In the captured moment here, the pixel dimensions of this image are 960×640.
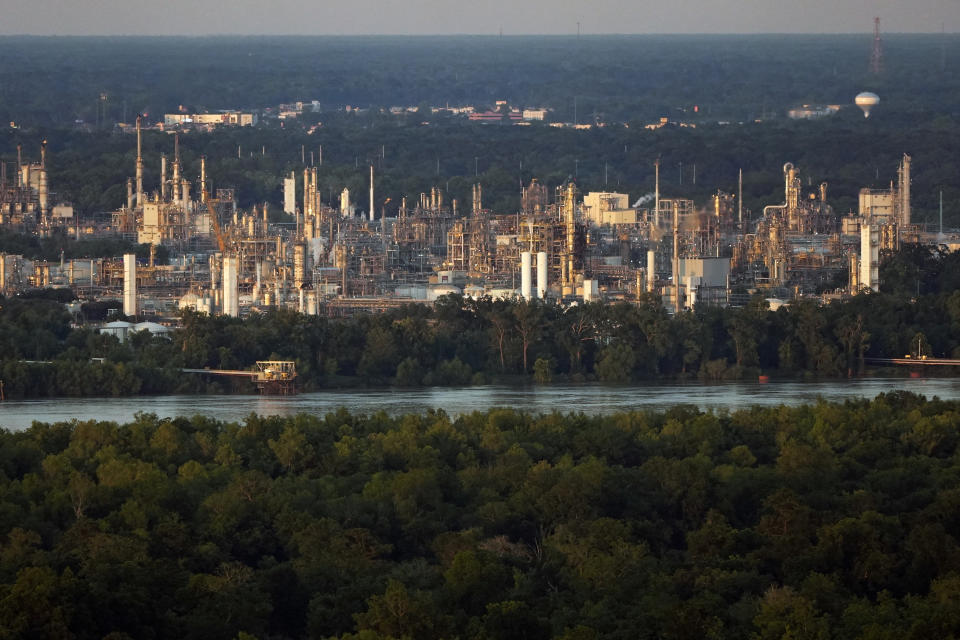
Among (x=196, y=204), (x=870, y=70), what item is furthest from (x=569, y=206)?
(x=870, y=70)

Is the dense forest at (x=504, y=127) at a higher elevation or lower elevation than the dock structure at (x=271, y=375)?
higher

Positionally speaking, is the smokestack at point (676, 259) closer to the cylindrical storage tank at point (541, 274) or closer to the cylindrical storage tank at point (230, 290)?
A: the cylindrical storage tank at point (541, 274)

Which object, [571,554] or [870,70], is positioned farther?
[870,70]

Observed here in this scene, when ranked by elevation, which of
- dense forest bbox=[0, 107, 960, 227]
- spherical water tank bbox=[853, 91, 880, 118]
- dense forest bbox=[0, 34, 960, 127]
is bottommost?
dense forest bbox=[0, 107, 960, 227]

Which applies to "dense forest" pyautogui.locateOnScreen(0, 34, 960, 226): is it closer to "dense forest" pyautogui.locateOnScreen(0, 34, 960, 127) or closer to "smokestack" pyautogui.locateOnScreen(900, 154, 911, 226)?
"dense forest" pyautogui.locateOnScreen(0, 34, 960, 127)

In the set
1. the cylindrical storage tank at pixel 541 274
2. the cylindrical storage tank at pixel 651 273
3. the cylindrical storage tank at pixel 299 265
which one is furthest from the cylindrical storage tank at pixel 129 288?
the cylindrical storage tank at pixel 651 273

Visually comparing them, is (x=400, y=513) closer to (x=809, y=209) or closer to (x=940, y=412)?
(x=940, y=412)

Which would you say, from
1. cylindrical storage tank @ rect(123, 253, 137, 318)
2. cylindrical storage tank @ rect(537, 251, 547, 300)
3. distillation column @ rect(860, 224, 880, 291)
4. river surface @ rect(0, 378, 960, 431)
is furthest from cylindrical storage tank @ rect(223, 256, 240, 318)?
distillation column @ rect(860, 224, 880, 291)
